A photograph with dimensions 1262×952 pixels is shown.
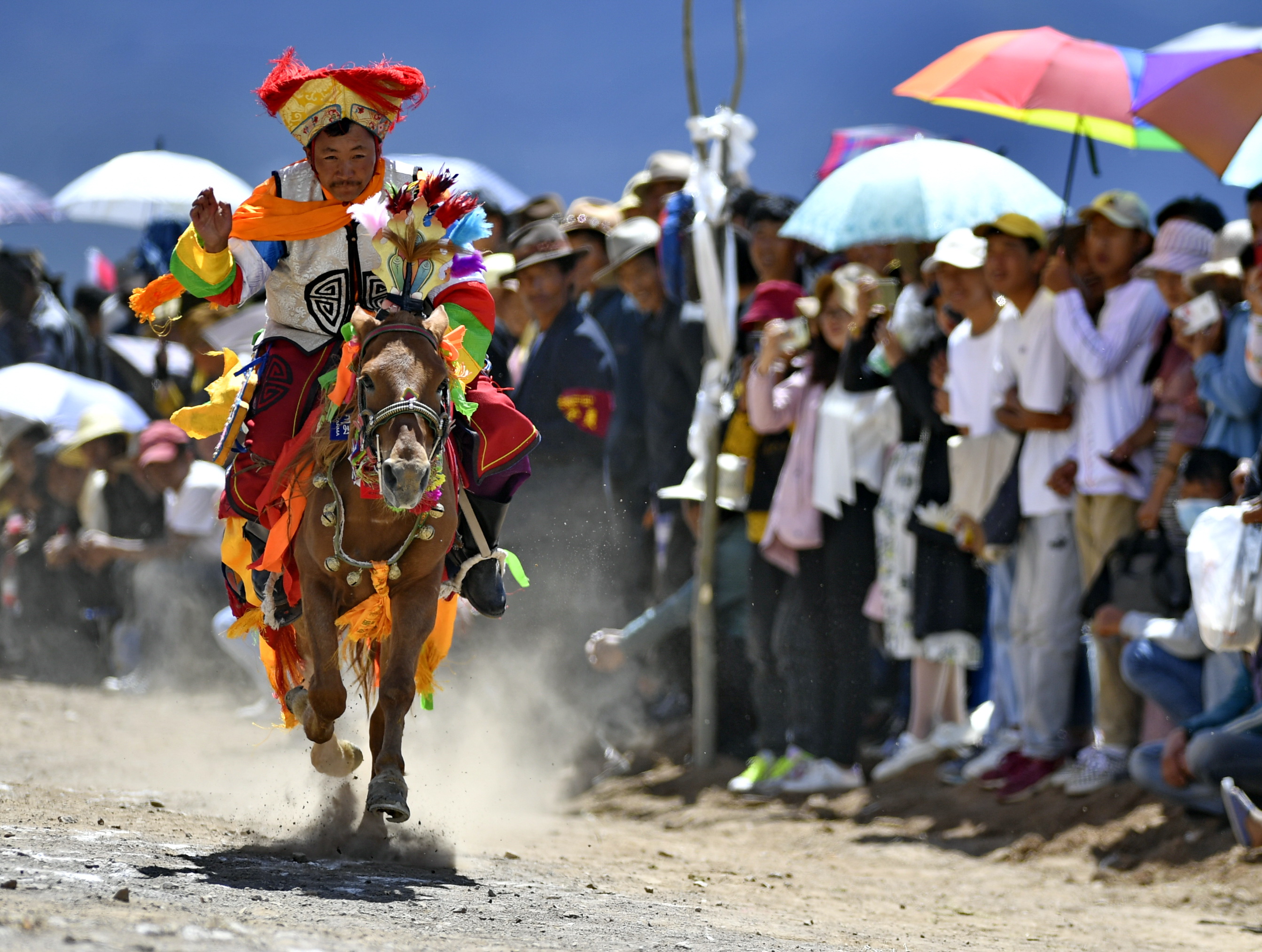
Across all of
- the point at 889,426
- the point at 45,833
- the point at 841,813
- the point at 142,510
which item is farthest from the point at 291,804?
the point at 142,510

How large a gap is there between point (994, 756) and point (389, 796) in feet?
13.4

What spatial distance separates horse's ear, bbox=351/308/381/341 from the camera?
19.7 feet

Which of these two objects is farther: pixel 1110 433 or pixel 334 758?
pixel 1110 433

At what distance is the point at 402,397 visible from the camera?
224 inches

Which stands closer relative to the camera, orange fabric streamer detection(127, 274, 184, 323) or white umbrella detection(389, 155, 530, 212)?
orange fabric streamer detection(127, 274, 184, 323)

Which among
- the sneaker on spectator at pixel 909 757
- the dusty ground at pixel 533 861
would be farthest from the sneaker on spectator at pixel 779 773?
the sneaker on spectator at pixel 909 757

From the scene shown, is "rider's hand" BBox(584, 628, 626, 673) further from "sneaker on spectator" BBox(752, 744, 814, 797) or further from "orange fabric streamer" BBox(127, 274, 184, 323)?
"orange fabric streamer" BBox(127, 274, 184, 323)

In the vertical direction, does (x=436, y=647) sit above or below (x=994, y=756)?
above

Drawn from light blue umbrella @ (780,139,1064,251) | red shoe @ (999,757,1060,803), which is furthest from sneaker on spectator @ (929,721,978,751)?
light blue umbrella @ (780,139,1064,251)

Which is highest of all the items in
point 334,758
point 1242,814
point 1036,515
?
point 1036,515

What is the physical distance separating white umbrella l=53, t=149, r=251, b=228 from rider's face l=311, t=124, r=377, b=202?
7505 millimetres

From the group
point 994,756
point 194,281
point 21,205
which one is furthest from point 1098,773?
point 21,205

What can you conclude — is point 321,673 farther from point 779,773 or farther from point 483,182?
point 483,182

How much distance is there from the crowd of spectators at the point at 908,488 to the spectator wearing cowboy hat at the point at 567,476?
0.05 ft
